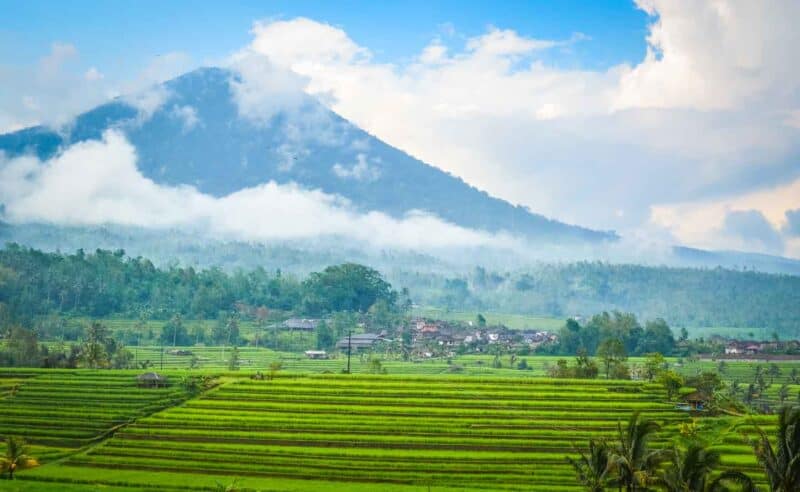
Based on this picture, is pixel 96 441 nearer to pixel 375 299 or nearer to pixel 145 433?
pixel 145 433

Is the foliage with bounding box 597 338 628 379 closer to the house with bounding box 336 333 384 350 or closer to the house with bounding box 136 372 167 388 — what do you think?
the house with bounding box 136 372 167 388

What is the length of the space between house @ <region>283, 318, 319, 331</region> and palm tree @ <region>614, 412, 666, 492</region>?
82953 millimetres

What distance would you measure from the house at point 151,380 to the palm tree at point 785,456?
4104cm

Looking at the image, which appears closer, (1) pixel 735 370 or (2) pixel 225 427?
(2) pixel 225 427

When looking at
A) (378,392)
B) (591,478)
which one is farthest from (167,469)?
(591,478)

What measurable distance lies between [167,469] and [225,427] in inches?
201

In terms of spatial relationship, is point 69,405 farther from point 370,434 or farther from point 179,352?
point 179,352

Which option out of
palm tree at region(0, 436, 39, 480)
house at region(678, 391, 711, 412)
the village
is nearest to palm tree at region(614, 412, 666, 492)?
house at region(678, 391, 711, 412)

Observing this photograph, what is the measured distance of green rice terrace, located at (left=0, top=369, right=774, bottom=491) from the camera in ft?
131

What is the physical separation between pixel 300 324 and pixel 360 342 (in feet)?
50.1

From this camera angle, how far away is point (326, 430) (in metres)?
45.8

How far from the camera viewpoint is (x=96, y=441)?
46688 millimetres

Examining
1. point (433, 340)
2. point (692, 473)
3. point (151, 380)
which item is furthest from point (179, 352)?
point (692, 473)

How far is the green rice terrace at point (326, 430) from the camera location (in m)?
39.9
